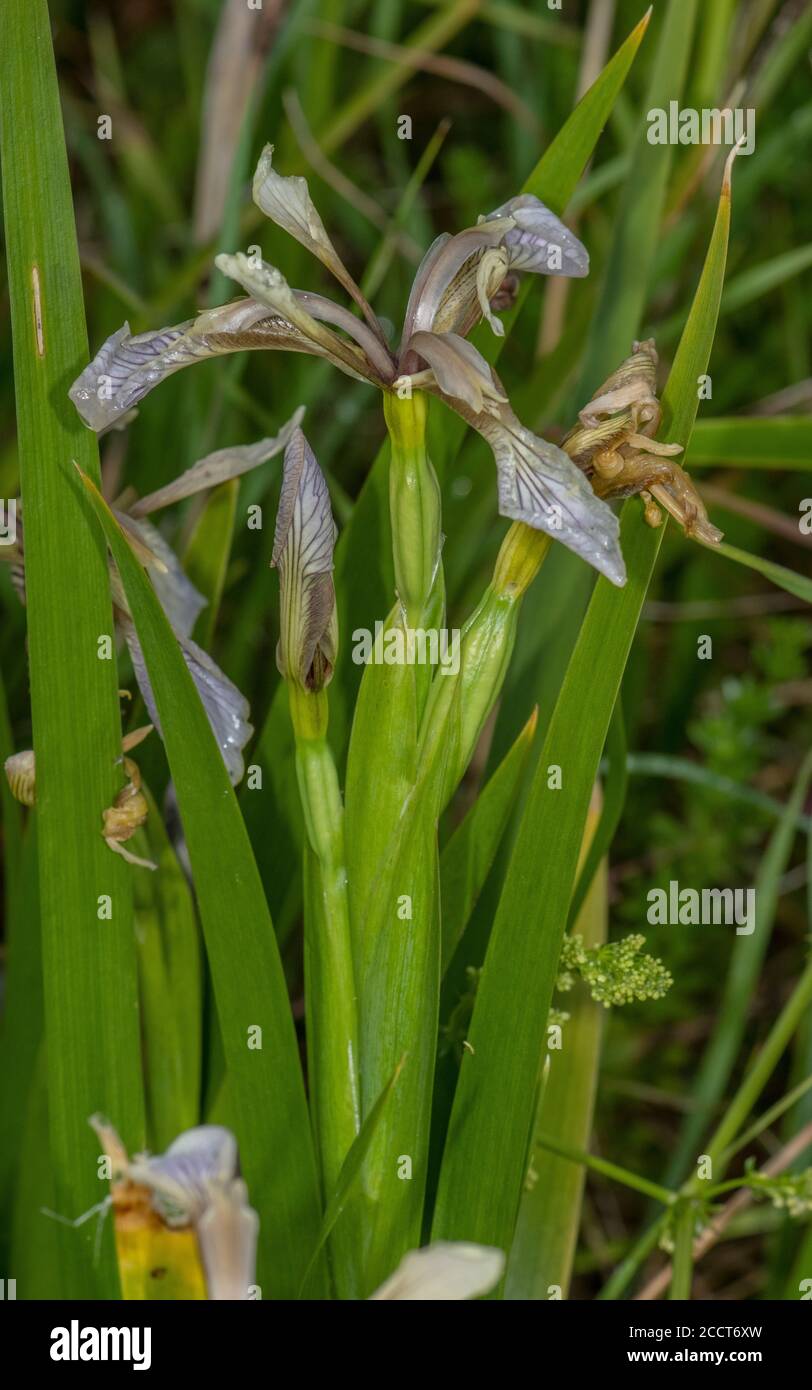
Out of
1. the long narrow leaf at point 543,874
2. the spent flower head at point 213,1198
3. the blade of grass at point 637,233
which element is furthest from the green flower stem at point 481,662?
the blade of grass at point 637,233

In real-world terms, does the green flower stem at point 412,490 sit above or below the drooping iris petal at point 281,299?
below

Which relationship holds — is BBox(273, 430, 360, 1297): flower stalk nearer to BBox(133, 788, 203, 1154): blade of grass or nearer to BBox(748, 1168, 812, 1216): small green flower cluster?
BBox(133, 788, 203, 1154): blade of grass

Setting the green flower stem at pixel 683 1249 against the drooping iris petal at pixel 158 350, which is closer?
the drooping iris petal at pixel 158 350

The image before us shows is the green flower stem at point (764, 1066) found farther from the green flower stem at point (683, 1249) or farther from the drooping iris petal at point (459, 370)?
the drooping iris petal at point (459, 370)

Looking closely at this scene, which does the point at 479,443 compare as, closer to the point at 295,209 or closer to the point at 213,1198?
the point at 295,209

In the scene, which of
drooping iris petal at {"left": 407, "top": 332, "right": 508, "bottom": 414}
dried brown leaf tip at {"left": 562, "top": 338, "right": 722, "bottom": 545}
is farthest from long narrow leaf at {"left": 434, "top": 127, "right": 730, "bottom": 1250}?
drooping iris petal at {"left": 407, "top": 332, "right": 508, "bottom": 414}
